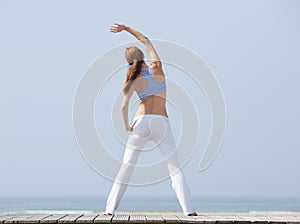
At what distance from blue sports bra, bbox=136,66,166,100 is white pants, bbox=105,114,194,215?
0.19m

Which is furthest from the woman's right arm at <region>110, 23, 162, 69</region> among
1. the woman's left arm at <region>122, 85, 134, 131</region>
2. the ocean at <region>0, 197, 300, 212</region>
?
the ocean at <region>0, 197, 300, 212</region>

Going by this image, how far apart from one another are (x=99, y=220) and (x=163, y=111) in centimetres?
153

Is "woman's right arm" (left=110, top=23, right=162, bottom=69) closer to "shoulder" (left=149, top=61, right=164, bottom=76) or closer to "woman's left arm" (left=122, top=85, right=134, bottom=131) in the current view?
"shoulder" (left=149, top=61, right=164, bottom=76)

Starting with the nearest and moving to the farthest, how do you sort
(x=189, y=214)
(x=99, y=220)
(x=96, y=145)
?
(x=99, y=220)
(x=189, y=214)
(x=96, y=145)

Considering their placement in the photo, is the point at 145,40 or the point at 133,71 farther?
the point at 145,40

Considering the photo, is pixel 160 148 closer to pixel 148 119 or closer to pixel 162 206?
pixel 148 119

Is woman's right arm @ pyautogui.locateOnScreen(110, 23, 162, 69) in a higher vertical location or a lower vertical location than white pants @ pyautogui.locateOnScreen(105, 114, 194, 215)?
higher

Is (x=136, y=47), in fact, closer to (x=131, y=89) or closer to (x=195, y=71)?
(x=131, y=89)

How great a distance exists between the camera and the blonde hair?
6.88 meters

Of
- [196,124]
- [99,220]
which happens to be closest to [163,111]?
[196,124]

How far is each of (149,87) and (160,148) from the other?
57cm

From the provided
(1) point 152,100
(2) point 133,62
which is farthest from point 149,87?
(2) point 133,62

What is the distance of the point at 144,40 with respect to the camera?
6992mm

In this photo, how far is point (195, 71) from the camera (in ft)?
25.3
